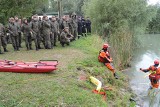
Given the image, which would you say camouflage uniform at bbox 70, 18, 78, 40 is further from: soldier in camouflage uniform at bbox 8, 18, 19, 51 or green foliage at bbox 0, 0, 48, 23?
green foliage at bbox 0, 0, 48, 23

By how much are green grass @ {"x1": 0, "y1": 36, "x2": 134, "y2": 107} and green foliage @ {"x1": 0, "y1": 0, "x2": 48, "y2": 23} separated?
7.47 m

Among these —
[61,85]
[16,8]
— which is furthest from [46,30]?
[16,8]

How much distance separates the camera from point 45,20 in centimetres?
1446

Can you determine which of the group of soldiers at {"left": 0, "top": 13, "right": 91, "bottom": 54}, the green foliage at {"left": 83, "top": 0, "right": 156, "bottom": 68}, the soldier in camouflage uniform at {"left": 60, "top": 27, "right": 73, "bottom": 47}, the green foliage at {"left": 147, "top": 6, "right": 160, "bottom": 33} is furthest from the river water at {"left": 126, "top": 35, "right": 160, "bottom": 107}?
the green foliage at {"left": 147, "top": 6, "right": 160, "bottom": 33}

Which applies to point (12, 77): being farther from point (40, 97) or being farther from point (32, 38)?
point (32, 38)

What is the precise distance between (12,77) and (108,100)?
11.3ft

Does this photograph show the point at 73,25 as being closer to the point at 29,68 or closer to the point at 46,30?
the point at 46,30

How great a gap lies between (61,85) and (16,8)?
44.4ft

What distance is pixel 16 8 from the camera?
826 inches

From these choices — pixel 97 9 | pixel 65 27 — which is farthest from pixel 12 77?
pixel 97 9

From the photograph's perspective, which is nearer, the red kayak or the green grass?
the green grass

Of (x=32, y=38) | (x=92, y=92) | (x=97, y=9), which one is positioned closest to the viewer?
(x=92, y=92)

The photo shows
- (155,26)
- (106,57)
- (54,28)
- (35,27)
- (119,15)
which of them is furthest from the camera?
(155,26)

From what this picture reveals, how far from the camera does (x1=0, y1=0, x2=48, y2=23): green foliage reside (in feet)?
67.3
